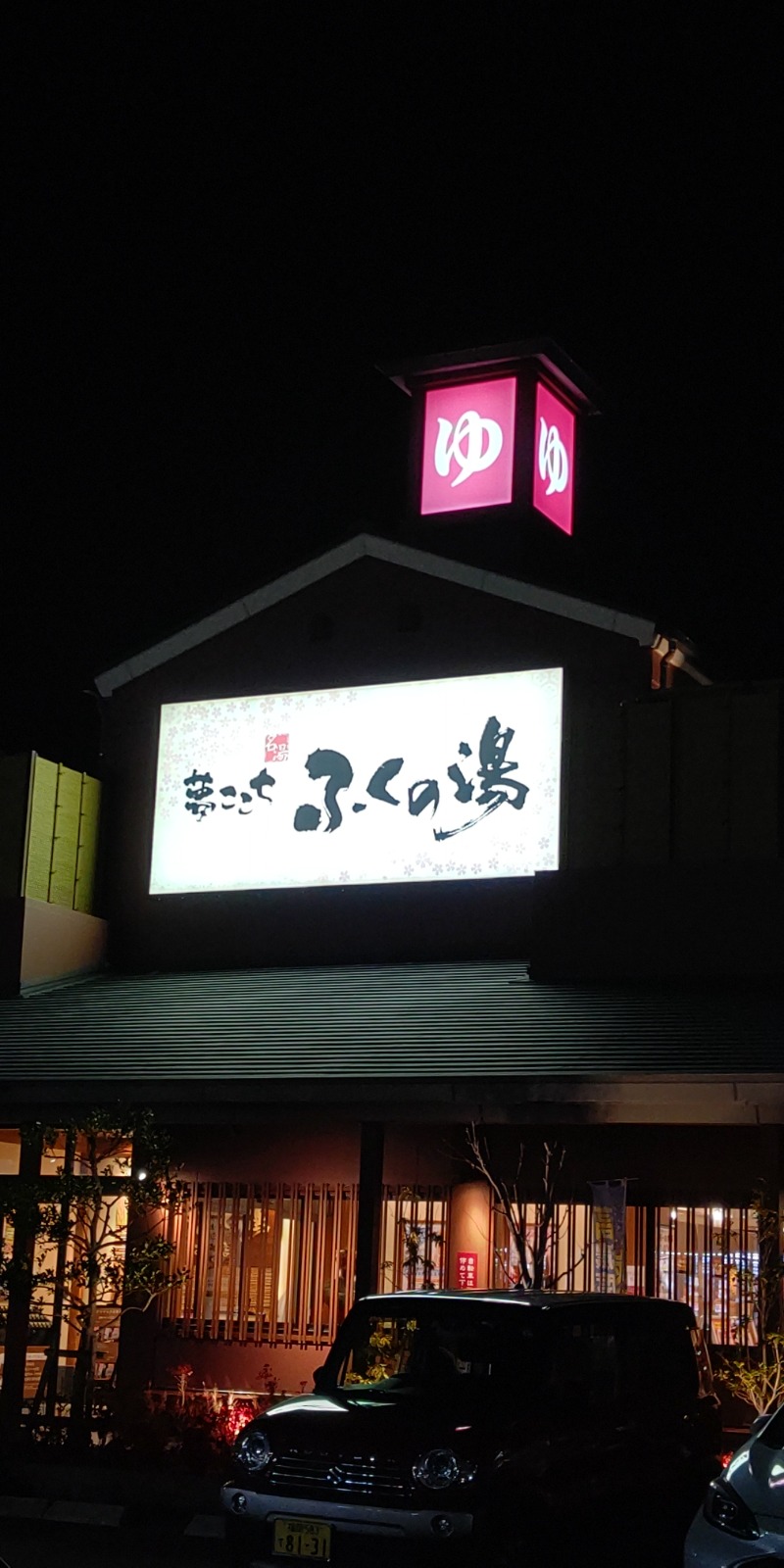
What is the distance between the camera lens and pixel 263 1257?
51.8ft

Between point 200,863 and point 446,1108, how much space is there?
567 cm

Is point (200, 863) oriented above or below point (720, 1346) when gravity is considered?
above

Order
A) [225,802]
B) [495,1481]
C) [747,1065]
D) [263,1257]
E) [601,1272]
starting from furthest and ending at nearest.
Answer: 1. [225,802]
2. [263,1257]
3. [601,1272]
4. [747,1065]
5. [495,1481]

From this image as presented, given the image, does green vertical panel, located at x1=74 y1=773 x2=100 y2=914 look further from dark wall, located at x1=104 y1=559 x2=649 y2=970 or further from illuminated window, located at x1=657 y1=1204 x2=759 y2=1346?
illuminated window, located at x1=657 y1=1204 x2=759 y2=1346

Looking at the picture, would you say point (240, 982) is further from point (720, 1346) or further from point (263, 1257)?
point (720, 1346)

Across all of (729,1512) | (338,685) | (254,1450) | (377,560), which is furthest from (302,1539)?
(377,560)

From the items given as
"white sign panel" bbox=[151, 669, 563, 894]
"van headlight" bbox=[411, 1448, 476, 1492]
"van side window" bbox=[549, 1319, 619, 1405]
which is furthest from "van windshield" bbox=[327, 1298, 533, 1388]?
"white sign panel" bbox=[151, 669, 563, 894]

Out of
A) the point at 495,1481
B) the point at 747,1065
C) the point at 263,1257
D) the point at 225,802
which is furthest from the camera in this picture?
the point at 225,802

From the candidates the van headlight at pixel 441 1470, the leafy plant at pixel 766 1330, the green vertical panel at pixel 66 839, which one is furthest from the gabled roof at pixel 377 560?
the van headlight at pixel 441 1470

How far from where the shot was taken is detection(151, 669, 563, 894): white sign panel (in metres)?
16.2

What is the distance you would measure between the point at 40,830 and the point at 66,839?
47cm

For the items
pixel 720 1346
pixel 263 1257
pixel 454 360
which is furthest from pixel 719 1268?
pixel 454 360

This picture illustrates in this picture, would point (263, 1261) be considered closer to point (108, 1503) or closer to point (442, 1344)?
point (108, 1503)

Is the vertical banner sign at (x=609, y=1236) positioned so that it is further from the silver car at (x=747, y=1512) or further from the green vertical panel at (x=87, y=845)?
the green vertical panel at (x=87, y=845)
